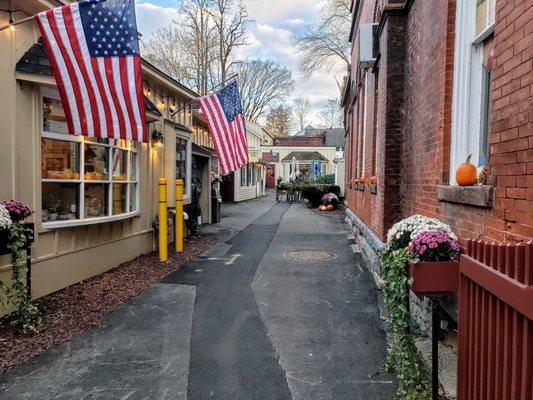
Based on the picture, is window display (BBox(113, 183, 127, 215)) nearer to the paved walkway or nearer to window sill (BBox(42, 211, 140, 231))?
window sill (BBox(42, 211, 140, 231))

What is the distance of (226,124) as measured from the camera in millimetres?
9000

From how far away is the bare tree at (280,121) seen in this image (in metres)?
60.4

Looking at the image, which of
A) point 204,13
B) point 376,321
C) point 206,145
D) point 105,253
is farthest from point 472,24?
point 204,13

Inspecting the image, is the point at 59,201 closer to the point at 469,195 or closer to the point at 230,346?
the point at 230,346

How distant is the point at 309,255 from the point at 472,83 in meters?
5.80

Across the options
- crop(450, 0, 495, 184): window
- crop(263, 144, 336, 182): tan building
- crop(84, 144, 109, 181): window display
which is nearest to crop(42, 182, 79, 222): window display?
crop(84, 144, 109, 181): window display

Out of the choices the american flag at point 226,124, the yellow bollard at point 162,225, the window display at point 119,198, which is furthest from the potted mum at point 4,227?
the american flag at point 226,124

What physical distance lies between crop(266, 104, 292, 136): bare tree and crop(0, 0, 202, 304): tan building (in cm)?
5241

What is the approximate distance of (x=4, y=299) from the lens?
486cm

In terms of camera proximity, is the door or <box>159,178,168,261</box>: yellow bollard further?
the door

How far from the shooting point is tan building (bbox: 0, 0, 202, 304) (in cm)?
506

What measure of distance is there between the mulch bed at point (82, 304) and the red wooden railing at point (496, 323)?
12.2ft

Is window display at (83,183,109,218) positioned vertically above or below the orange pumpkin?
below

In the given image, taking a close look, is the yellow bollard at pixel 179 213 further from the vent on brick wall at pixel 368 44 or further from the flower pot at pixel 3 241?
the flower pot at pixel 3 241
